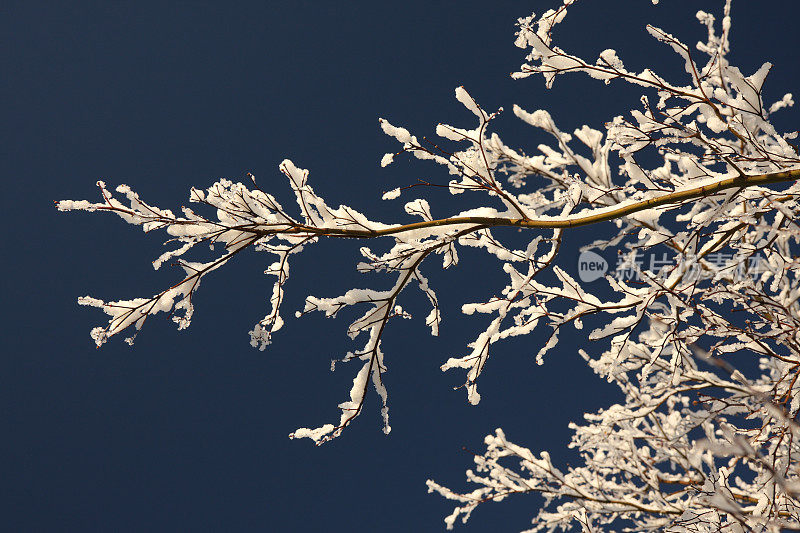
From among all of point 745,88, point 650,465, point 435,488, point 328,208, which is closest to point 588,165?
point 745,88

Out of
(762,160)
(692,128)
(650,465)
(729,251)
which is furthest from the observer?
(650,465)

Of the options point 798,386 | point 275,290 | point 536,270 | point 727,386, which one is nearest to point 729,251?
point 798,386

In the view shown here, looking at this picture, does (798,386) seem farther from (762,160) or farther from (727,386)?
(762,160)

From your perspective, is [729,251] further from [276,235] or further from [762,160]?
[276,235]

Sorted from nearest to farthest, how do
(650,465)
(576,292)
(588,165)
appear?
(576,292), (588,165), (650,465)

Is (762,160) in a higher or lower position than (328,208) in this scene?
lower

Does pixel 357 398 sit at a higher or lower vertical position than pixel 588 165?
lower

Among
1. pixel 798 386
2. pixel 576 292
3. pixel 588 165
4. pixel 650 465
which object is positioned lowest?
pixel 650 465

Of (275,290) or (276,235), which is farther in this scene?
(275,290)

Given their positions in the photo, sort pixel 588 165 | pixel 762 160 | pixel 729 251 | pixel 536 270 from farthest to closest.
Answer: pixel 588 165
pixel 729 251
pixel 536 270
pixel 762 160
